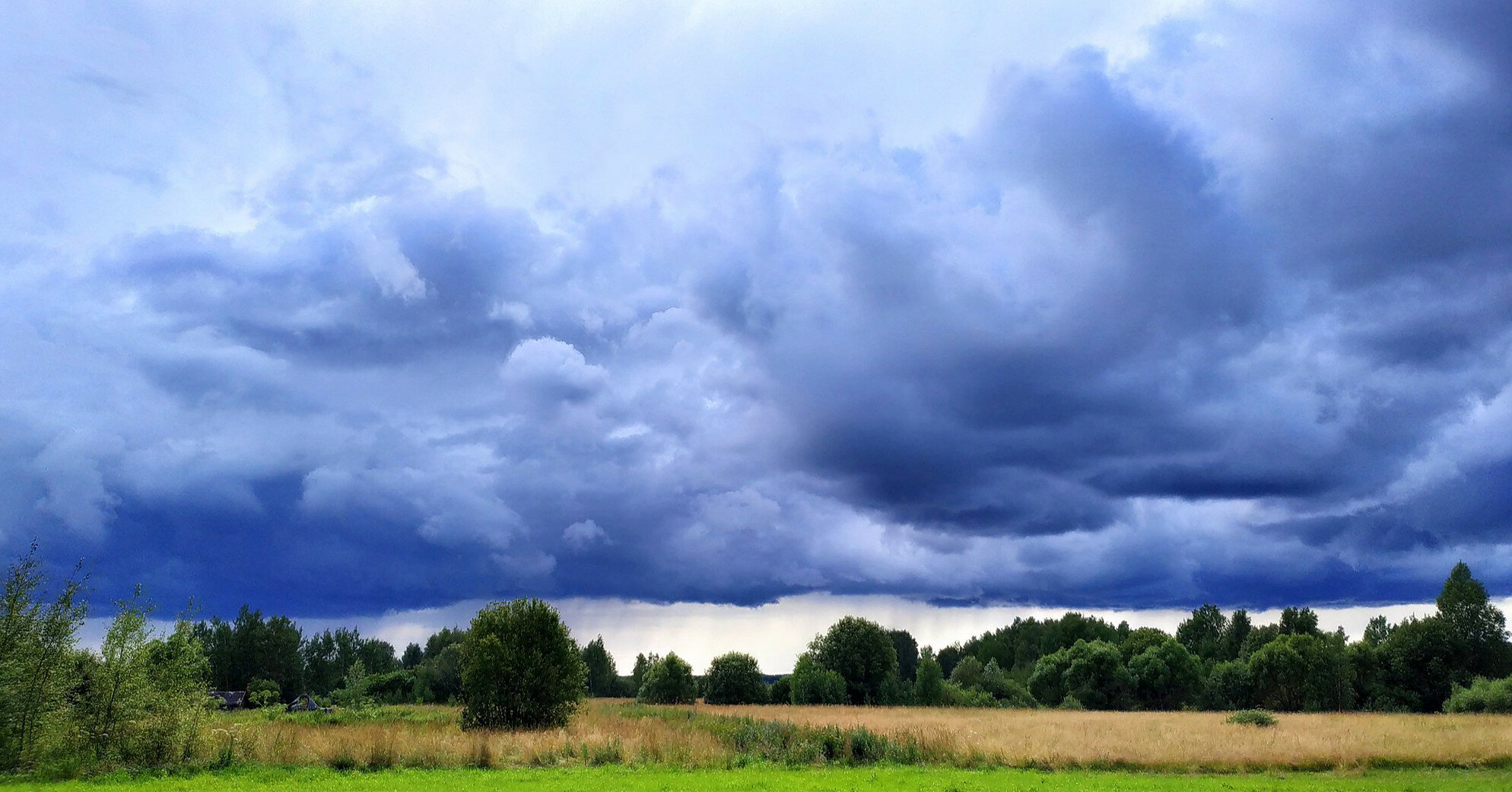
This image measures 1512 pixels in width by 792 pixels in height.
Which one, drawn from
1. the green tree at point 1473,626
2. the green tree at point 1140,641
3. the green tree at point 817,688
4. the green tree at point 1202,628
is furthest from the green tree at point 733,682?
the green tree at point 1202,628

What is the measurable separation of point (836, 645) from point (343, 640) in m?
95.0

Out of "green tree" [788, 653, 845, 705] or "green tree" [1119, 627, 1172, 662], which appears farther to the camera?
"green tree" [1119, 627, 1172, 662]

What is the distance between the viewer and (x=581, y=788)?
24.8 metres

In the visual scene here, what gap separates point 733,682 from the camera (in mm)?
82938

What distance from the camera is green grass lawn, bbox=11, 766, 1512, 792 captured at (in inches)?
993

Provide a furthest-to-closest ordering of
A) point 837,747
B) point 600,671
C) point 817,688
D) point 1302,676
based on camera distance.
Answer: point 600,671 → point 1302,676 → point 817,688 → point 837,747

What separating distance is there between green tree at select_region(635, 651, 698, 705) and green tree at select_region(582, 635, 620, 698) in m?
54.7

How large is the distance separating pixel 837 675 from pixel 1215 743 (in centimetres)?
4418

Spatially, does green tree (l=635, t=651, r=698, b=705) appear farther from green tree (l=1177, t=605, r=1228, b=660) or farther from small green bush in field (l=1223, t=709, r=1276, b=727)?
green tree (l=1177, t=605, r=1228, b=660)

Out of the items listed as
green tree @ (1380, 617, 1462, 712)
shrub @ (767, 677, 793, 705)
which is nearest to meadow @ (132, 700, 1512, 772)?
shrub @ (767, 677, 793, 705)

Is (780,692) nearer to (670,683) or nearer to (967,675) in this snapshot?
(670,683)

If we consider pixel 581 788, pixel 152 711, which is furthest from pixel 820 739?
pixel 152 711

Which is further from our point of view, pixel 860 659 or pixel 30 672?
pixel 860 659

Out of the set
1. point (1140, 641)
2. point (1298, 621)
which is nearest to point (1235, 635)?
point (1298, 621)
